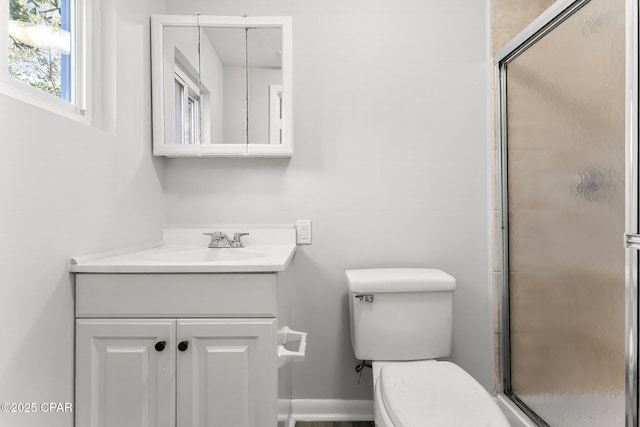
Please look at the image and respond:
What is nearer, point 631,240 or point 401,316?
point 631,240

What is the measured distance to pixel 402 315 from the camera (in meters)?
1.46

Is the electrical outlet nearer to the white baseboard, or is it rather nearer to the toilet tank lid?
the toilet tank lid

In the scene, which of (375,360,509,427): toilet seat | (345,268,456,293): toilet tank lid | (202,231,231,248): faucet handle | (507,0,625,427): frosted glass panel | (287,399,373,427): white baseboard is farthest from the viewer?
(287,399,373,427): white baseboard

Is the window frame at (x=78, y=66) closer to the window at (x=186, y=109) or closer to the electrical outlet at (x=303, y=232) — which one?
the window at (x=186, y=109)

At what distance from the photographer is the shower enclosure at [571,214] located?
105 centimetres

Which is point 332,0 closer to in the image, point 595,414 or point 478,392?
point 478,392

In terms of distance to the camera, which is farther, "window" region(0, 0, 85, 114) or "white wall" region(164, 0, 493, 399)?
"white wall" region(164, 0, 493, 399)

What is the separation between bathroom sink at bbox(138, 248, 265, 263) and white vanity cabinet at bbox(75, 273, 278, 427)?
37 cm

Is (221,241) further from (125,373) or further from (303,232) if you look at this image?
(125,373)

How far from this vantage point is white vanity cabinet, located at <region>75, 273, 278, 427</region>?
1052mm

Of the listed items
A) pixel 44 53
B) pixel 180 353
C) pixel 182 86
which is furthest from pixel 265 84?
pixel 180 353

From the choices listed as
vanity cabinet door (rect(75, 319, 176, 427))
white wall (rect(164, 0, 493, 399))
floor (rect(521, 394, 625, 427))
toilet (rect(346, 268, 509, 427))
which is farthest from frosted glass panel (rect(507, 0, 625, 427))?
vanity cabinet door (rect(75, 319, 176, 427))

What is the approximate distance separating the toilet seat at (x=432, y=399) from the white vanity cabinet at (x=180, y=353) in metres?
0.35

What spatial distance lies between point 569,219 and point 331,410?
128 centimetres
